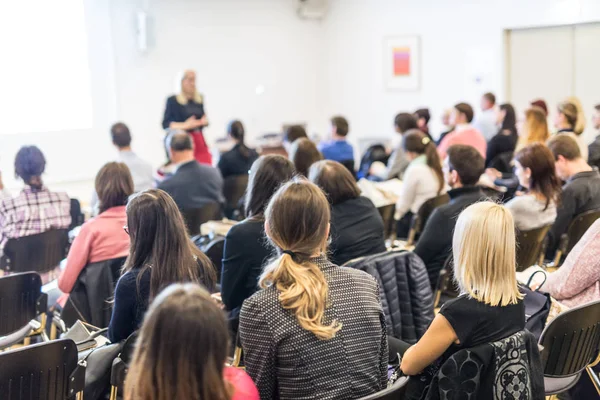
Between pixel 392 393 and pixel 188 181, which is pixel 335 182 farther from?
pixel 188 181

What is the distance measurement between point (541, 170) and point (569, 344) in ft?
5.26

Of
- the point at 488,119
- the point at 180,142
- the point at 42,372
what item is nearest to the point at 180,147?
the point at 180,142

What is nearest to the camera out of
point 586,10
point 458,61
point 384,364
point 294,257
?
point 294,257

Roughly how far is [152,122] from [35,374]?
679 cm

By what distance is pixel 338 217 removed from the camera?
11.1 ft

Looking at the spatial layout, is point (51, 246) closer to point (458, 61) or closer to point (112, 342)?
point (112, 342)

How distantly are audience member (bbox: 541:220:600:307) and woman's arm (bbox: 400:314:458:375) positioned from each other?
1.13 metres

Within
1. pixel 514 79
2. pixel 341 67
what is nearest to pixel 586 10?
pixel 514 79

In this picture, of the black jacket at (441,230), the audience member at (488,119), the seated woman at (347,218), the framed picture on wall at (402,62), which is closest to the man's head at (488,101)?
the audience member at (488,119)

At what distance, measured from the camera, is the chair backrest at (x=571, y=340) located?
259 cm

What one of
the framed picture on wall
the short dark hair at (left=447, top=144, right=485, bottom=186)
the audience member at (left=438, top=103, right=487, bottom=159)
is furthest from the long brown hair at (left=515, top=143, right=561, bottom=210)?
the framed picture on wall

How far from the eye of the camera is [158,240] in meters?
2.54

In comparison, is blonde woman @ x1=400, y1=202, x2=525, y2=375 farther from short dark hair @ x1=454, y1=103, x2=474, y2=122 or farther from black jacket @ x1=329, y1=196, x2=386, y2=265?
short dark hair @ x1=454, y1=103, x2=474, y2=122

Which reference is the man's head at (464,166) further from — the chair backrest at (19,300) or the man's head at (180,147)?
the chair backrest at (19,300)
